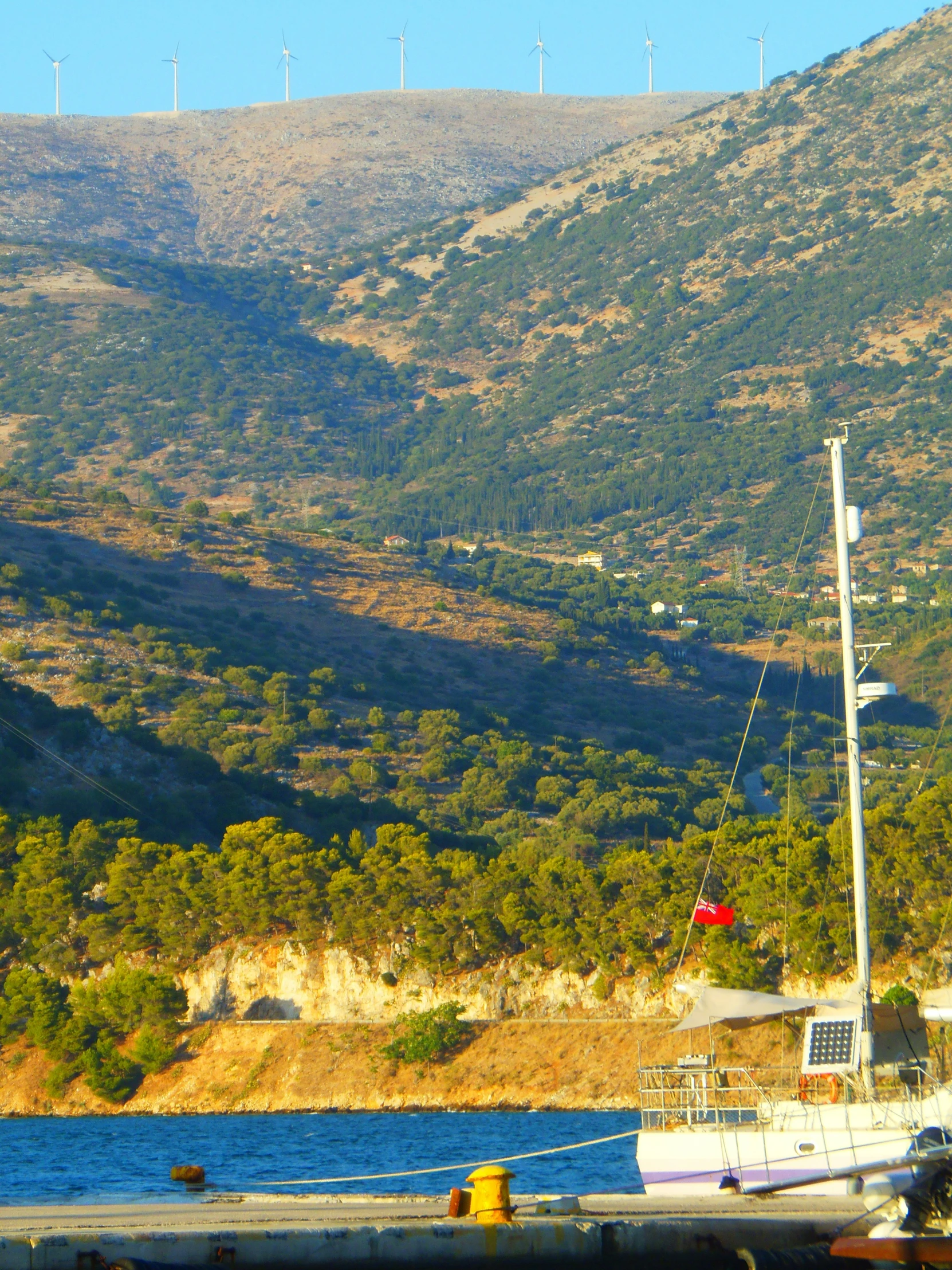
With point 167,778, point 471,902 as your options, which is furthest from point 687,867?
point 167,778

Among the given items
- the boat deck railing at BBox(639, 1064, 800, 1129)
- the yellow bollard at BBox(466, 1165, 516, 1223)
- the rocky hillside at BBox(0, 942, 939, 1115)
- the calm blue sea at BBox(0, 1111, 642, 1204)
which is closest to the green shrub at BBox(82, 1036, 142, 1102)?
the rocky hillside at BBox(0, 942, 939, 1115)

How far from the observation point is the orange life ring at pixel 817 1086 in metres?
26.4

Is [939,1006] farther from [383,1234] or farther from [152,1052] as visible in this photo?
[152,1052]

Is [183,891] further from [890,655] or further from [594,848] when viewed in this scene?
[890,655]

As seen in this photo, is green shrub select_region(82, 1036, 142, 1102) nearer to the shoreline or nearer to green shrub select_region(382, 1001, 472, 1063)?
the shoreline

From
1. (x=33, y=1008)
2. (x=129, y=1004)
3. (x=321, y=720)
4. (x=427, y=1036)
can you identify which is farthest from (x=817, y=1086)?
(x=321, y=720)

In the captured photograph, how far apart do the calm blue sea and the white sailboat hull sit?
494 cm

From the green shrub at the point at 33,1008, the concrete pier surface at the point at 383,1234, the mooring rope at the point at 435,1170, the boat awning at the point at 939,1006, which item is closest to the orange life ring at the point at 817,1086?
the boat awning at the point at 939,1006

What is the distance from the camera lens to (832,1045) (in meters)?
27.1

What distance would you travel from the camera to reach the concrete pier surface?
1459 cm

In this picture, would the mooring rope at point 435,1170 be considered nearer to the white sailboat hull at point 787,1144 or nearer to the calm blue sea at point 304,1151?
the calm blue sea at point 304,1151

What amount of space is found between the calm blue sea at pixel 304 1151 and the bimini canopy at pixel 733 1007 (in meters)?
4.42

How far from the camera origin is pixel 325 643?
413 ft

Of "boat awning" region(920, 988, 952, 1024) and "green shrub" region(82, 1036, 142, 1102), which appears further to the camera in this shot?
"green shrub" region(82, 1036, 142, 1102)
